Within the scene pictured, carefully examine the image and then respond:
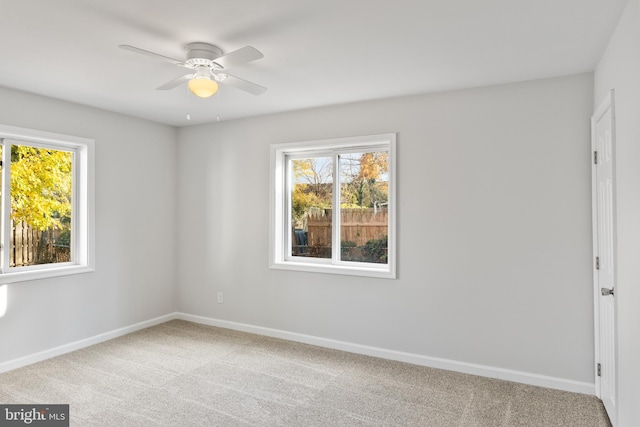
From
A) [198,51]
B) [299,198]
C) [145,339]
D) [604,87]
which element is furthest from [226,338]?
[604,87]

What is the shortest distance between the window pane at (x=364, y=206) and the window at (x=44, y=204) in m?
2.60

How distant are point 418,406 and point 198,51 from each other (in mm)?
2826

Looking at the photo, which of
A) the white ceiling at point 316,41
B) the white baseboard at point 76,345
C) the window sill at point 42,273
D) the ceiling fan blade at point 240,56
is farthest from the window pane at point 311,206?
the window sill at point 42,273

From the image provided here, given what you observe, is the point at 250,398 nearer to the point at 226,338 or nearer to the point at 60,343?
the point at 226,338

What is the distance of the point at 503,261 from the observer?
3363 millimetres

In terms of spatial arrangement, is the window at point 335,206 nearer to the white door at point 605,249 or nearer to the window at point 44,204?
the white door at point 605,249

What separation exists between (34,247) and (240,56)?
9.69ft

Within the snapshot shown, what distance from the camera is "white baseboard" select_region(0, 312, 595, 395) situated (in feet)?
10.5

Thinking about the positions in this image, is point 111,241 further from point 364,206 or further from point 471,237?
point 471,237

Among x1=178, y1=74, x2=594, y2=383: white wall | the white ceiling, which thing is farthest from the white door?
the white ceiling

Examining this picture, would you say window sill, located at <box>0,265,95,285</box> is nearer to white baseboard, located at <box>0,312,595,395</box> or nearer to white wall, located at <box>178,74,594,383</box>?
white baseboard, located at <box>0,312,595,395</box>

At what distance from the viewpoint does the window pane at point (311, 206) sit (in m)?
4.40

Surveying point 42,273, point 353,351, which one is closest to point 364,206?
point 353,351

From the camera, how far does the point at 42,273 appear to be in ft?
12.4
